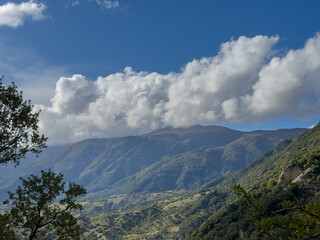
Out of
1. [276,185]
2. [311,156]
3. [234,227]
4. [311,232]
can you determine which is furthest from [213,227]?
[311,232]

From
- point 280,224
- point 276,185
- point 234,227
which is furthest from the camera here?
point 276,185

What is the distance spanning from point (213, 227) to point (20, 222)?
14261 cm

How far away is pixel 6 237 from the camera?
1822 cm

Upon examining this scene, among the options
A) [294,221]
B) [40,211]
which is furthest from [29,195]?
[294,221]

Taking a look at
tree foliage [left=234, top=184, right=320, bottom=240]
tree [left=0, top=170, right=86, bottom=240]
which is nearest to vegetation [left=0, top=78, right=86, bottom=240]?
tree [left=0, top=170, right=86, bottom=240]

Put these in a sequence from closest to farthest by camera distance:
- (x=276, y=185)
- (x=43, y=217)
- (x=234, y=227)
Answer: (x=43, y=217), (x=234, y=227), (x=276, y=185)

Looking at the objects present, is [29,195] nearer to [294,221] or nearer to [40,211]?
[40,211]

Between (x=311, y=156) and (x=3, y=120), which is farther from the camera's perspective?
(x=311, y=156)

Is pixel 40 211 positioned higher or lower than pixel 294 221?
higher

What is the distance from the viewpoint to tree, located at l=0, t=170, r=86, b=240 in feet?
62.4

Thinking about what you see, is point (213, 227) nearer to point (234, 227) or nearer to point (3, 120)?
point (234, 227)

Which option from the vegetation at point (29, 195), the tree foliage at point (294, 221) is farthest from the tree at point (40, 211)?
the tree foliage at point (294, 221)

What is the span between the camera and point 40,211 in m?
19.8

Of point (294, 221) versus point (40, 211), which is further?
point (40, 211)
